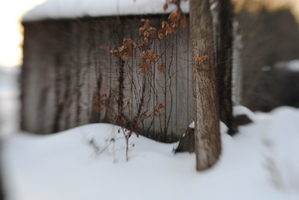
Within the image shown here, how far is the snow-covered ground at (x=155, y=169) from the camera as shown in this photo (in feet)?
5.40

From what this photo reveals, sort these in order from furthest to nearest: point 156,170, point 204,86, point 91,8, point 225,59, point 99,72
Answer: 1. point 99,72
2. point 91,8
3. point 225,59
4. point 156,170
5. point 204,86

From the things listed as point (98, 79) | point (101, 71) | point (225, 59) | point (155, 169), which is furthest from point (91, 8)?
point (155, 169)

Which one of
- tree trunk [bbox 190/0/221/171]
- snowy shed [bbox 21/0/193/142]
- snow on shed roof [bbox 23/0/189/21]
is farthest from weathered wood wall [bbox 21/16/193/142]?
tree trunk [bbox 190/0/221/171]

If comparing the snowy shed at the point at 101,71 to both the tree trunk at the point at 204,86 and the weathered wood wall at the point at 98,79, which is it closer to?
the weathered wood wall at the point at 98,79

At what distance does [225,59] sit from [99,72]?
2262 mm

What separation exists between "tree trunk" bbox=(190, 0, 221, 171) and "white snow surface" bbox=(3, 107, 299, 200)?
0.18 meters

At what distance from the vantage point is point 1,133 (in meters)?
0.74

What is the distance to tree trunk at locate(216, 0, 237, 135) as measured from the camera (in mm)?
2451

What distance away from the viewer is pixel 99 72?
3.22 m

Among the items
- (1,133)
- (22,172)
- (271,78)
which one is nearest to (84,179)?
(22,172)

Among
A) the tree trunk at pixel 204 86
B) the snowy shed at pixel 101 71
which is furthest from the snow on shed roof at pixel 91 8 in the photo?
the tree trunk at pixel 204 86

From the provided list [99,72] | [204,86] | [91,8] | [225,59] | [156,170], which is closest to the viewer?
[204,86]

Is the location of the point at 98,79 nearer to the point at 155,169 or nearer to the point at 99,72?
the point at 99,72

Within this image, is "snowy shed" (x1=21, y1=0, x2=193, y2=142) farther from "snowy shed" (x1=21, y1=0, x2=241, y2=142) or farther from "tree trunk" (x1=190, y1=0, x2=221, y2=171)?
"tree trunk" (x1=190, y1=0, x2=221, y2=171)
